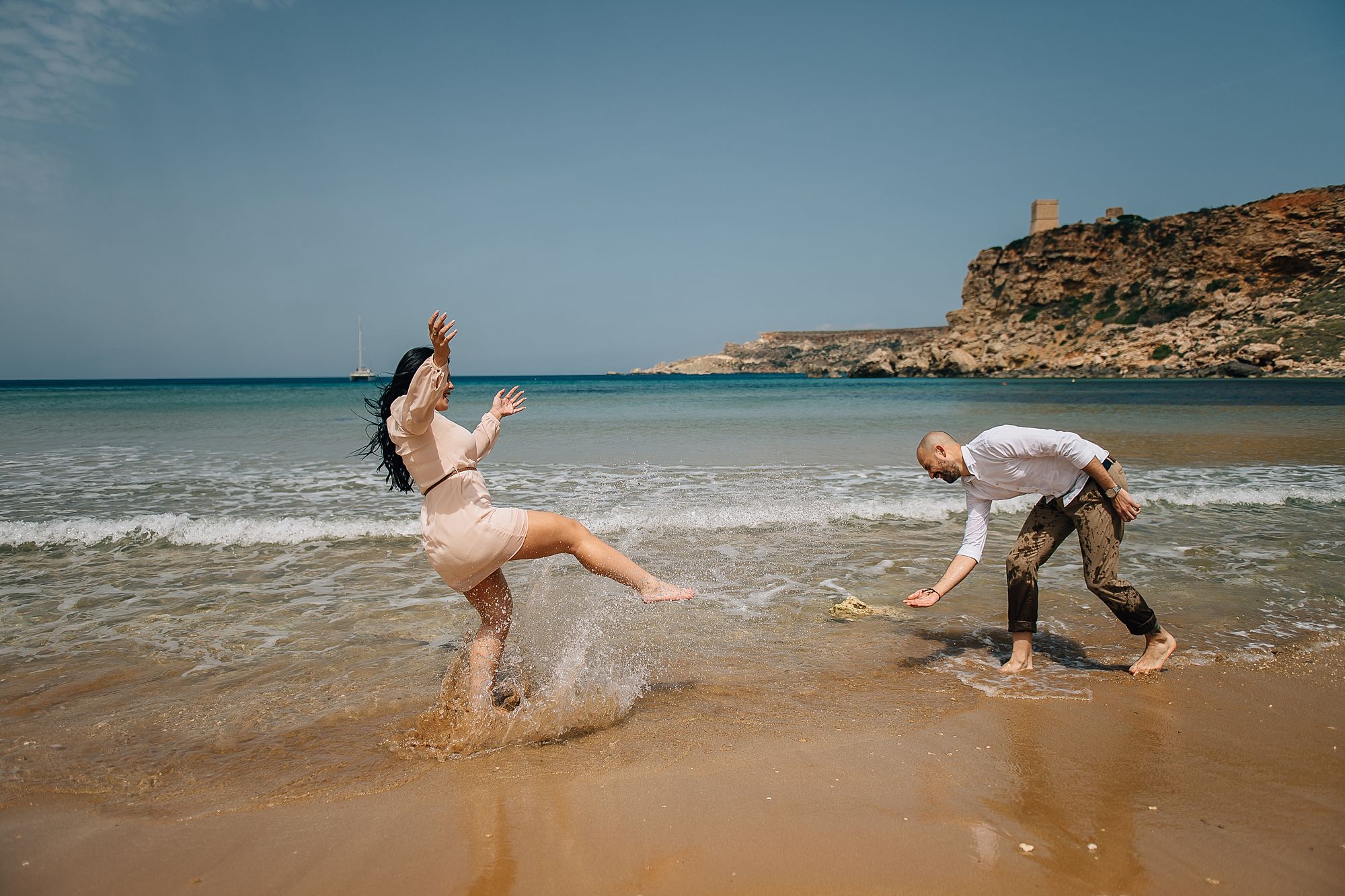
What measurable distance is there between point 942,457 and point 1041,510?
2.89 ft

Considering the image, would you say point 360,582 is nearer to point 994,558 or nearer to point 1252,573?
point 994,558

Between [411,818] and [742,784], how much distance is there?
1306 mm

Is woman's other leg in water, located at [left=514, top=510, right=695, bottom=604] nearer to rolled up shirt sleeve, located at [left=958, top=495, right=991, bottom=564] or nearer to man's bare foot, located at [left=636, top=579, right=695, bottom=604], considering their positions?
man's bare foot, located at [left=636, top=579, right=695, bottom=604]

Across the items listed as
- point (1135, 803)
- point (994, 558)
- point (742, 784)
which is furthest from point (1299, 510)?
point (742, 784)

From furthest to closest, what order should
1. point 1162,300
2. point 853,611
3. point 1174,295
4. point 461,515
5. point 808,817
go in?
point 1162,300
point 1174,295
point 853,611
point 461,515
point 808,817

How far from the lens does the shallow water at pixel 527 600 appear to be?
3.75m

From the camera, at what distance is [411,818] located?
2.87m

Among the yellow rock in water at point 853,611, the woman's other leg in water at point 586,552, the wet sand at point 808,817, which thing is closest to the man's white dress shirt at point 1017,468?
the wet sand at point 808,817

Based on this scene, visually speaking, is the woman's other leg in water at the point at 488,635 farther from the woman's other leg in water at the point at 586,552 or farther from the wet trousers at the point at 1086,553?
the wet trousers at the point at 1086,553

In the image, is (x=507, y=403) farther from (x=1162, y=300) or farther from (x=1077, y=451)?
(x=1162, y=300)

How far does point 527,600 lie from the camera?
18.3 ft

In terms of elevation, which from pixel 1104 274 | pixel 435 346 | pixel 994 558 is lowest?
pixel 994 558

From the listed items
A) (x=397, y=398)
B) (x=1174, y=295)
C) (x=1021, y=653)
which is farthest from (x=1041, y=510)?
(x=1174, y=295)

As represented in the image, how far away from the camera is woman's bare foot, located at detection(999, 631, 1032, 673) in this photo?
4414 millimetres
